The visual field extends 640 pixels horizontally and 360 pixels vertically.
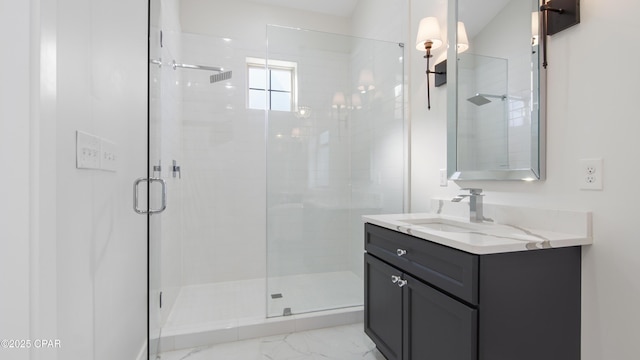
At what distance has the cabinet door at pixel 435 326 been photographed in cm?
102

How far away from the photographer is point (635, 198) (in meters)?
0.96

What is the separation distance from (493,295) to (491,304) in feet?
0.11

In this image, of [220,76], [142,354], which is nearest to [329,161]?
[220,76]

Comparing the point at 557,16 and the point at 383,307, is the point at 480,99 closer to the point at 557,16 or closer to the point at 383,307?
the point at 557,16

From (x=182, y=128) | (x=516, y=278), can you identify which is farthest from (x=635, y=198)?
(x=182, y=128)

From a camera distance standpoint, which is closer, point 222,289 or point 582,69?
point 582,69

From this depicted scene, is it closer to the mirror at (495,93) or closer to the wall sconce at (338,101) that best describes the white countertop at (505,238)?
the mirror at (495,93)

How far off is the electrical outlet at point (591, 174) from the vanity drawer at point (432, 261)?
577 millimetres

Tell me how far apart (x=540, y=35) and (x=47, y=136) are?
1872 millimetres

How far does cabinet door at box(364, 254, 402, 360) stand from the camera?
1.45m

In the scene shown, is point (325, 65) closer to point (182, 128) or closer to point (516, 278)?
point (182, 128)

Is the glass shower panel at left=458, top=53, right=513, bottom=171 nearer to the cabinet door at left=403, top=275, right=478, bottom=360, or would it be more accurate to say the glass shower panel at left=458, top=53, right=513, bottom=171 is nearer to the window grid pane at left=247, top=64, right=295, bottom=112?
the cabinet door at left=403, top=275, right=478, bottom=360

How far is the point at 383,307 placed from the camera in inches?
62.1

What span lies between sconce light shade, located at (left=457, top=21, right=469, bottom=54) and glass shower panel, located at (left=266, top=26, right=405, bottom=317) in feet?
2.18
